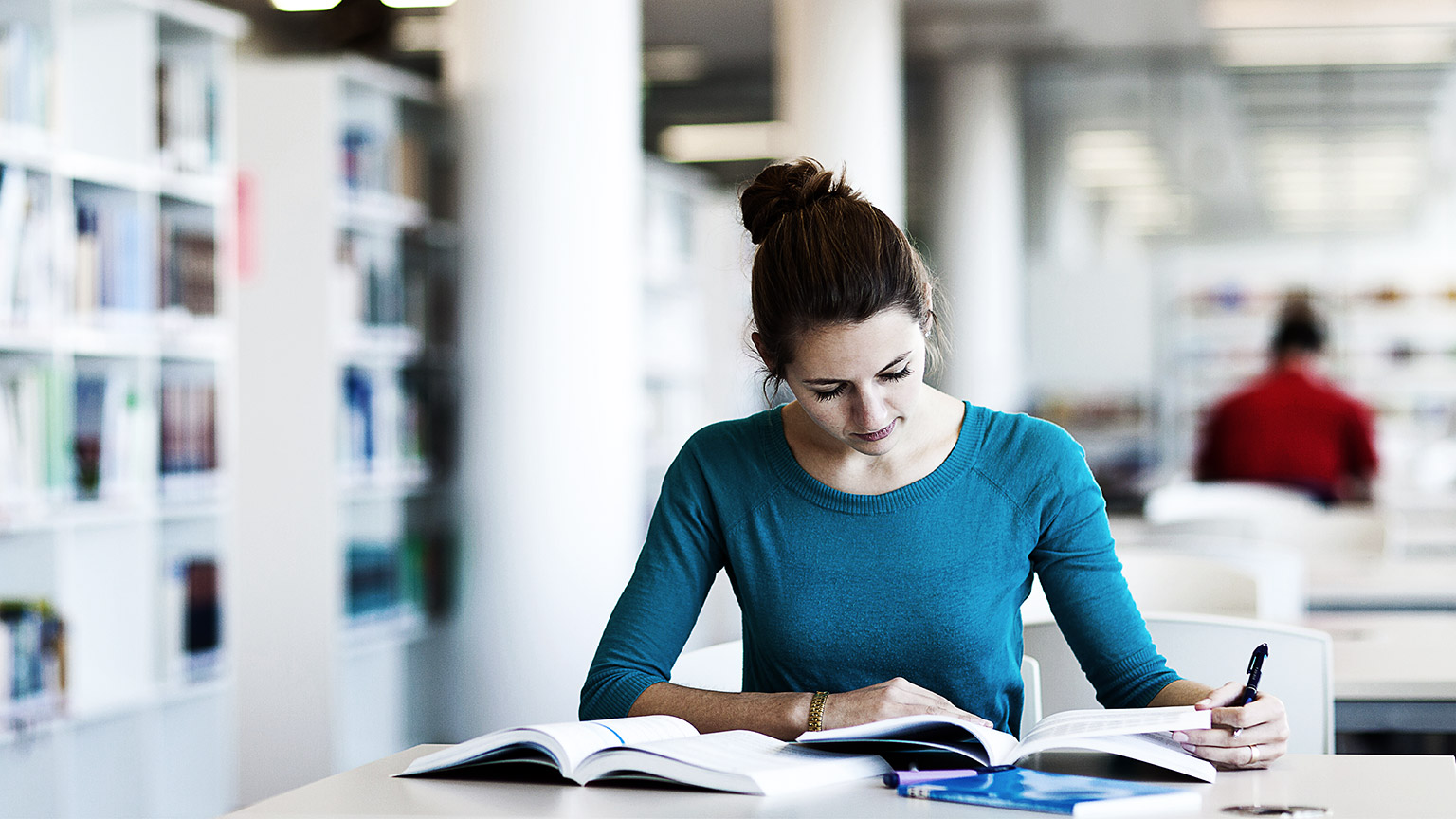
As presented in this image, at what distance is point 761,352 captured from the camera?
1701mm

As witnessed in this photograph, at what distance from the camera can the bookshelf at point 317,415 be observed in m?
3.99

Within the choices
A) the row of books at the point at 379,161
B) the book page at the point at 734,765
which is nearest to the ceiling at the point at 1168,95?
the row of books at the point at 379,161

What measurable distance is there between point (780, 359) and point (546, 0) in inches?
106

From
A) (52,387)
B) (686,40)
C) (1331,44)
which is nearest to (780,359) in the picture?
(52,387)

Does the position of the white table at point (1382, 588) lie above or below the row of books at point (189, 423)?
below

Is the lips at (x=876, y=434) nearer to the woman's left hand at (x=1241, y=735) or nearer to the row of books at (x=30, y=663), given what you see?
the woman's left hand at (x=1241, y=735)

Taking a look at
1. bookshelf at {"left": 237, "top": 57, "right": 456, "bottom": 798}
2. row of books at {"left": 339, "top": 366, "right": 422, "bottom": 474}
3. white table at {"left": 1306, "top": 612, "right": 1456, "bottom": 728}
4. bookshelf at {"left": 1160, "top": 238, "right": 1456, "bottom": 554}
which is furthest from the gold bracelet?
bookshelf at {"left": 1160, "top": 238, "right": 1456, "bottom": 554}

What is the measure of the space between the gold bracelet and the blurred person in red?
424cm

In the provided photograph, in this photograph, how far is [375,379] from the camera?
4410mm

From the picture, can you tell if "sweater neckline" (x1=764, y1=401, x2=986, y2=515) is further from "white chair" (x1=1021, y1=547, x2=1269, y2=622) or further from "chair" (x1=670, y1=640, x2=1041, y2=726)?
"white chair" (x1=1021, y1=547, x2=1269, y2=622)

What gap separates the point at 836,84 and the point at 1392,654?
14.9 ft

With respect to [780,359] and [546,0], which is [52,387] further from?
[780,359]

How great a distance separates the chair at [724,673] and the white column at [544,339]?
220cm

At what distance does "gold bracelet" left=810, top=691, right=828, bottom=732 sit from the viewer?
1.43 m
